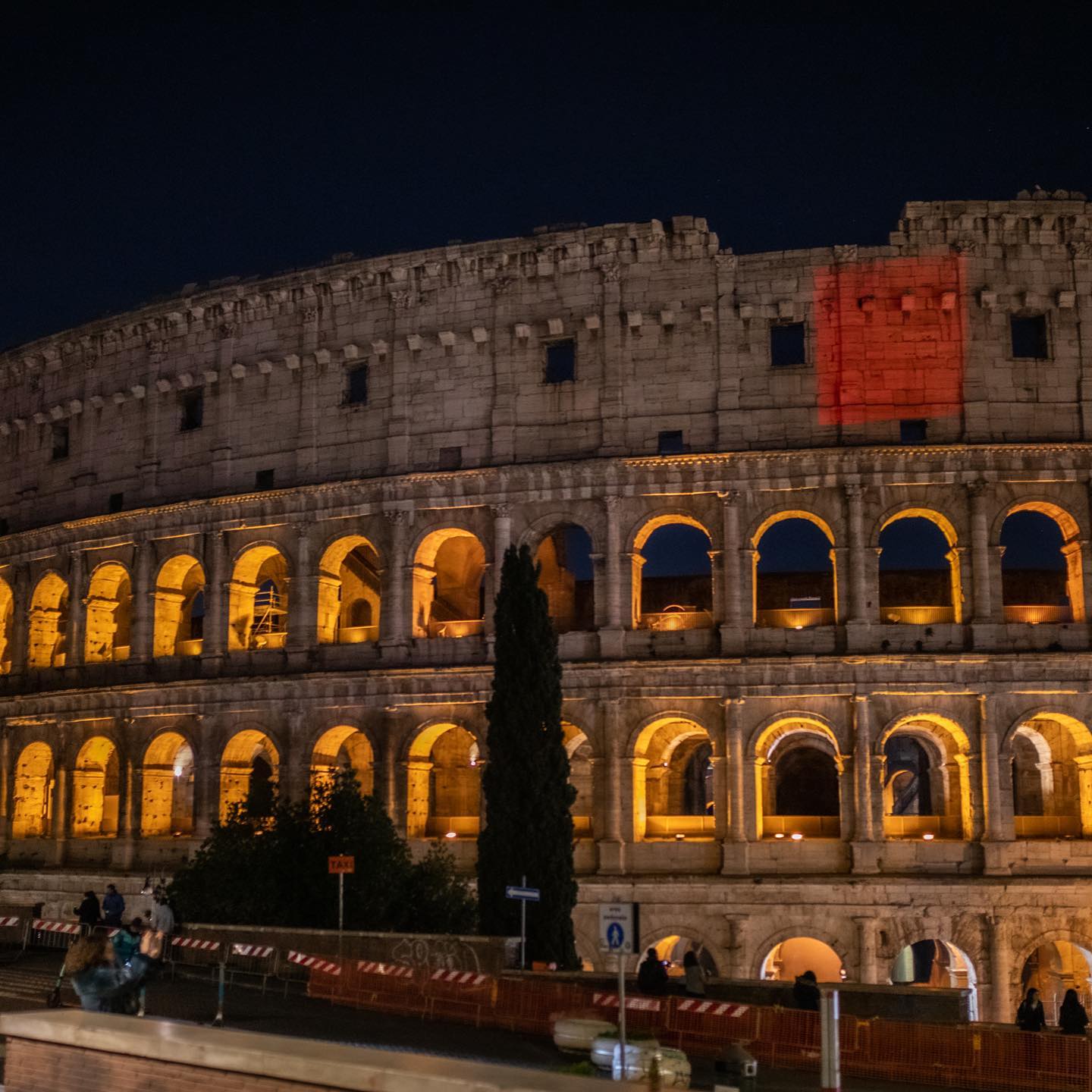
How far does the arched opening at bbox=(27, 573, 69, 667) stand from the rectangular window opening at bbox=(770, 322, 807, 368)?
67.2 ft

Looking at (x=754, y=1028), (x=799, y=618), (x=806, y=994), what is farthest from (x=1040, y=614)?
(x=754, y=1028)

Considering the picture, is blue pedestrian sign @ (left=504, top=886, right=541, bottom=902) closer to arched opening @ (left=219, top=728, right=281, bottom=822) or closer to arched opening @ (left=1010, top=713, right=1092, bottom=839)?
arched opening @ (left=1010, top=713, right=1092, bottom=839)

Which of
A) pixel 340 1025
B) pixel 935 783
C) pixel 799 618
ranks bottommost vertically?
pixel 340 1025

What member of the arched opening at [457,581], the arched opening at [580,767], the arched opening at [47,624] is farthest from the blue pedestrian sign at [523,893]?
the arched opening at [47,624]

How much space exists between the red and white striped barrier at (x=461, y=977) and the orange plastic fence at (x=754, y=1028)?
11mm

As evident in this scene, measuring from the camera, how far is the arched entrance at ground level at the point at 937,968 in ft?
96.2

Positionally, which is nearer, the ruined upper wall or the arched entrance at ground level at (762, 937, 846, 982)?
the ruined upper wall

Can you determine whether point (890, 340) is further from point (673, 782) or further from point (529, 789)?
point (529, 789)

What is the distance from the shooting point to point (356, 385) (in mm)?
35906

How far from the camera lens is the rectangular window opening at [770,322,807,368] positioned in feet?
107

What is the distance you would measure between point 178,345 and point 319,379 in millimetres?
4691

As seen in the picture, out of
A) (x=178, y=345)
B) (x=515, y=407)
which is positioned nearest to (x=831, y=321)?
(x=515, y=407)

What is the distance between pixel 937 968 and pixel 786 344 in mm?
16363

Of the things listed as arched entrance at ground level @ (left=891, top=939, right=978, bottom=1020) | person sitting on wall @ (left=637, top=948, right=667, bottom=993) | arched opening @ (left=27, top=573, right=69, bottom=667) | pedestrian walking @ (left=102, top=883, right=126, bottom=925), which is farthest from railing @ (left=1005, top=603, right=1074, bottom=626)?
arched opening @ (left=27, top=573, right=69, bottom=667)
